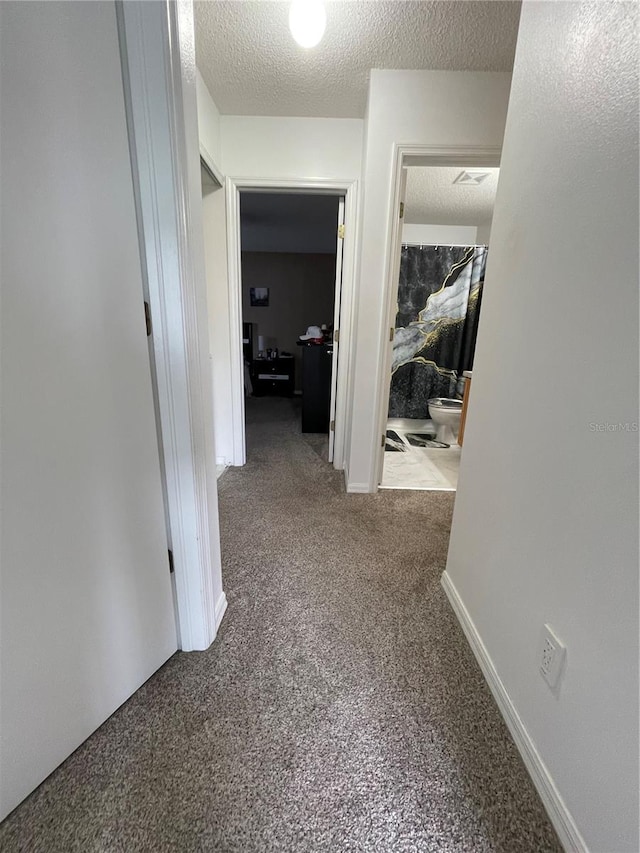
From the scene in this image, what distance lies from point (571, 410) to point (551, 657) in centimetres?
58

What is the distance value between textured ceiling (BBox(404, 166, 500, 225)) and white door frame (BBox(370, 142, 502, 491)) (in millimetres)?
618

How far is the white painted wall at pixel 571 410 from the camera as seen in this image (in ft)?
2.12

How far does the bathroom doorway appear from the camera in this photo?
3.39 metres

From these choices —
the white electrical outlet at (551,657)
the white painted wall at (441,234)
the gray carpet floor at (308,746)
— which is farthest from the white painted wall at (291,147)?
the white electrical outlet at (551,657)

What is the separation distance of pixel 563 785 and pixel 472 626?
47 cm

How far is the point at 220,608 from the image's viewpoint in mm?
1315

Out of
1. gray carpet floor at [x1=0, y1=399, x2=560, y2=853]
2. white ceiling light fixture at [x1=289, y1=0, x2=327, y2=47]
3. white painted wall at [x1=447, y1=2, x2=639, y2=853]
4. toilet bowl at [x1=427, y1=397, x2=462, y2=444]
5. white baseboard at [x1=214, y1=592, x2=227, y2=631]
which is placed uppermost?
white ceiling light fixture at [x1=289, y1=0, x2=327, y2=47]

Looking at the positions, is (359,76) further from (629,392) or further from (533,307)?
(629,392)

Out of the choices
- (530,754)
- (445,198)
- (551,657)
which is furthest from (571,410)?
(445,198)

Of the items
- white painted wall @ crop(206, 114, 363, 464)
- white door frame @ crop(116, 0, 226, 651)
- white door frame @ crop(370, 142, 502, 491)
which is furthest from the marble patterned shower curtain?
white door frame @ crop(116, 0, 226, 651)

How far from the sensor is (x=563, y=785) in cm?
77

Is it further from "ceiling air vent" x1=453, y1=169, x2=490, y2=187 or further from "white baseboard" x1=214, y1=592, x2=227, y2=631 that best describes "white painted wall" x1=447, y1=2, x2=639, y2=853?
"ceiling air vent" x1=453, y1=169, x2=490, y2=187

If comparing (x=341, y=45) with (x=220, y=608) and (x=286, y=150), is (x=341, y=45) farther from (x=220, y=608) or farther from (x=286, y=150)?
(x=220, y=608)

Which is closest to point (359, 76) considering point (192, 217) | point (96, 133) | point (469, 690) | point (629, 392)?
point (192, 217)
